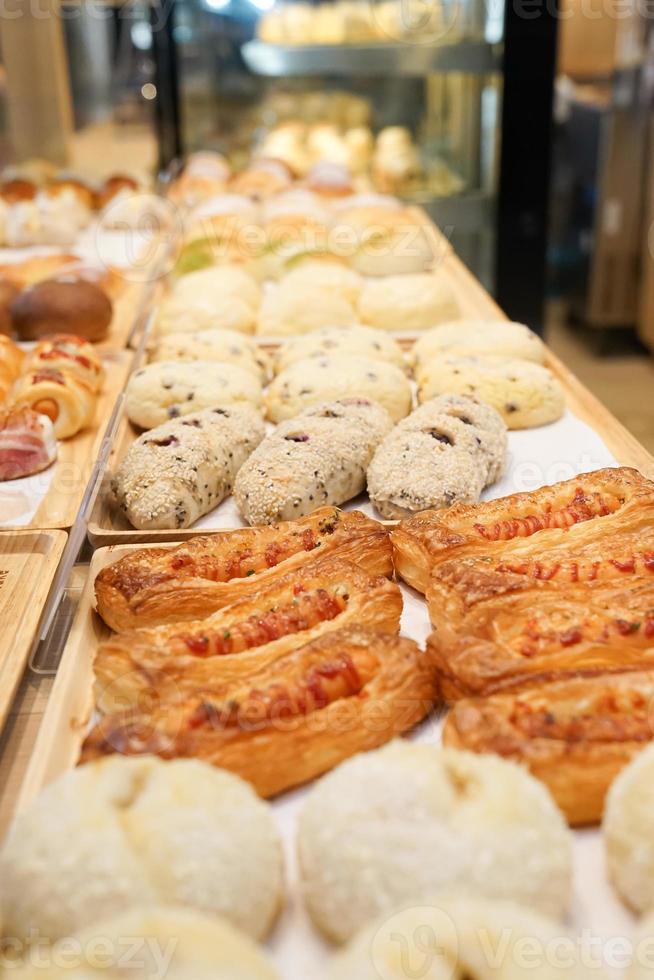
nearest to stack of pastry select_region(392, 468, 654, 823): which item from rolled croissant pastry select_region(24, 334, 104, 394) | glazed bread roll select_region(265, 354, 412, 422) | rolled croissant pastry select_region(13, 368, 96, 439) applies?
glazed bread roll select_region(265, 354, 412, 422)

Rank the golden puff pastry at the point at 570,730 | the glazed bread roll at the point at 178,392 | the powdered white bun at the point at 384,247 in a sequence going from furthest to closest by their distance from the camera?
the powdered white bun at the point at 384,247, the glazed bread roll at the point at 178,392, the golden puff pastry at the point at 570,730

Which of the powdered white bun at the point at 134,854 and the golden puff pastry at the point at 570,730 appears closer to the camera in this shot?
the powdered white bun at the point at 134,854

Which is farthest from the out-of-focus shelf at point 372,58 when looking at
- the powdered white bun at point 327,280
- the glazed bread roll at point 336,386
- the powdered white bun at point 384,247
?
the glazed bread roll at point 336,386

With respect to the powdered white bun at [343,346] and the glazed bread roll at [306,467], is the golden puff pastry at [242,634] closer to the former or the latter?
the glazed bread roll at [306,467]

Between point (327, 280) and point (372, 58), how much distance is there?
1.68m

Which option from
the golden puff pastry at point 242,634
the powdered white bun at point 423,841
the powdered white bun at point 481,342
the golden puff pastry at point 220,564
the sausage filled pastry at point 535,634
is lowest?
the powdered white bun at point 481,342

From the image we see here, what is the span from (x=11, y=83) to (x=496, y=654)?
184 inches

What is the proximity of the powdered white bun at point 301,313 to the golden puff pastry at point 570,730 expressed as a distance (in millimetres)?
1656

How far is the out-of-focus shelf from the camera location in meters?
3.77

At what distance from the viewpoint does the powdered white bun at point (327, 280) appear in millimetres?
2764

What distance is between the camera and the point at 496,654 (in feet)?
3.91

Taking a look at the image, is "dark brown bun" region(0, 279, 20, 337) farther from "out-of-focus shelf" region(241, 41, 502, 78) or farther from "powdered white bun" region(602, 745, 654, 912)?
"powdered white bun" region(602, 745, 654, 912)

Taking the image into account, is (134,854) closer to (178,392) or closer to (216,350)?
(178,392)

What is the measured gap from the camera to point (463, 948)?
79 cm
